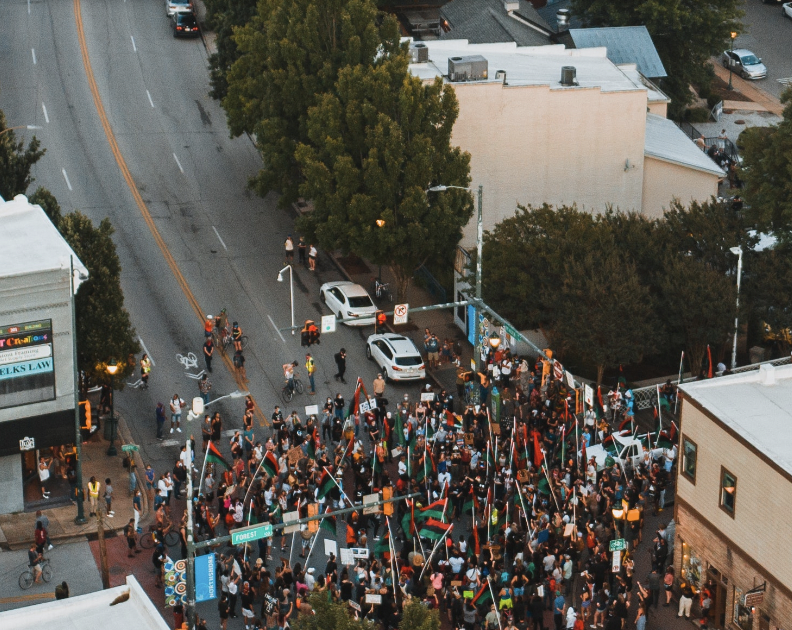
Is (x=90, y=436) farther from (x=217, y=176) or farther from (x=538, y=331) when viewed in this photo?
(x=217, y=176)

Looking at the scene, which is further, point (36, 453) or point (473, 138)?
point (473, 138)

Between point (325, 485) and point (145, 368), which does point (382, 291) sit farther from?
point (325, 485)

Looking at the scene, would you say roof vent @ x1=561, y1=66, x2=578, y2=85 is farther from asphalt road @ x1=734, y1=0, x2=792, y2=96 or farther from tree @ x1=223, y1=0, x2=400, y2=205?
asphalt road @ x1=734, y1=0, x2=792, y2=96

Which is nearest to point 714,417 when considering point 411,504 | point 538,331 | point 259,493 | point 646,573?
point 646,573

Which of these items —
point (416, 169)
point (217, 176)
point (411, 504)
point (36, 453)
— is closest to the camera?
point (411, 504)

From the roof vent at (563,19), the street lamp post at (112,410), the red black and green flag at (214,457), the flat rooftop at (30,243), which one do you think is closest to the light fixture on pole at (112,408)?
the street lamp post at (112,410)

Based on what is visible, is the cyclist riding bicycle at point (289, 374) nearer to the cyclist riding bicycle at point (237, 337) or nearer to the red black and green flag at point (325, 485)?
the cyclist riding bicycle at point (237, 337)
